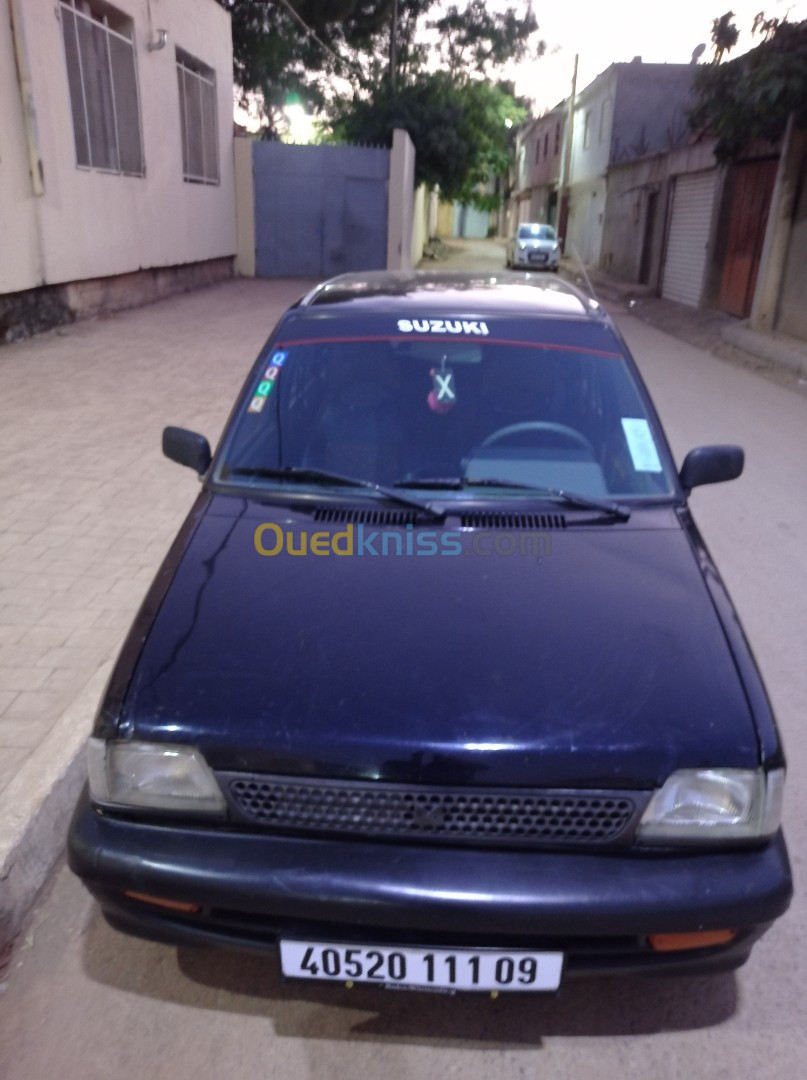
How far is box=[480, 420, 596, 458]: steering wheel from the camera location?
295cm

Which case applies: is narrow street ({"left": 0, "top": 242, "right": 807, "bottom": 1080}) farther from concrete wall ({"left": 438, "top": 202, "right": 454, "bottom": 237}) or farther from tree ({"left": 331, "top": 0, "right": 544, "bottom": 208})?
concrete wall ({"left": 438, "top": 202, "right": 454, "bottom": 237})

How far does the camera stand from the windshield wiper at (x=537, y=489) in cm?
267

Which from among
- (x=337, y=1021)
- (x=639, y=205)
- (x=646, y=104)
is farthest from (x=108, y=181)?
(x=646, y=104)

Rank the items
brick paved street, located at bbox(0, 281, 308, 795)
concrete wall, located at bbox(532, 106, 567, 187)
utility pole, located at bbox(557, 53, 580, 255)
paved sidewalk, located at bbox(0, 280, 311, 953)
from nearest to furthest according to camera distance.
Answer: paved sidewalk, located at bbox(0, 280, 311, 953), brick paved street, located at bbox(0, 281, 308, 795), utility pole, located at bbox(557, 53, 580, 255), concrete wall, located at bbox(532, 106, 567, 187)

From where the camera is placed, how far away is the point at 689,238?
64.9 ft

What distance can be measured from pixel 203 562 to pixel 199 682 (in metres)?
0.53

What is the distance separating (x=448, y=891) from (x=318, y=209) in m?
20.9

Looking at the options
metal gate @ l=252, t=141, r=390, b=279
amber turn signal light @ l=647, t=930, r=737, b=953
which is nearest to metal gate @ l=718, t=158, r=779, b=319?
metal gate @ l=252, t=141, r=390, b=279

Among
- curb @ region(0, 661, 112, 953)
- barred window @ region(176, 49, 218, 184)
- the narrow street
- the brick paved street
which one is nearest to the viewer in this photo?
the narrow street

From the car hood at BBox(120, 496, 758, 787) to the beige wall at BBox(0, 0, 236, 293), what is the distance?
8788mm

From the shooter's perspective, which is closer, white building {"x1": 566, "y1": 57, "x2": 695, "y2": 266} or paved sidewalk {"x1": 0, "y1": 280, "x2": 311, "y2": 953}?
paved sidewalk {"x1": 0, "y1": 280, "x2": 311, "y2": 953}

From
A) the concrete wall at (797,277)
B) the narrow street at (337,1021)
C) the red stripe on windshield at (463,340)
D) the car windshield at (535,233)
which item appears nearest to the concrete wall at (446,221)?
the car windshield at (535,233)

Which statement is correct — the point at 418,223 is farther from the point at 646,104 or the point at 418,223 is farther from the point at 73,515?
the point at 73,515

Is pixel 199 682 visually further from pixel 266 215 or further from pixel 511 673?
pixel 266 215
